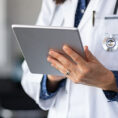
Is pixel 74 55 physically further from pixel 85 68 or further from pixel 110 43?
pixel 110 43

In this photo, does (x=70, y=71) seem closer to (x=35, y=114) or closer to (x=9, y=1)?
(x=35, y=114)

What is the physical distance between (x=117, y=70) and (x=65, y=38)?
0.22m

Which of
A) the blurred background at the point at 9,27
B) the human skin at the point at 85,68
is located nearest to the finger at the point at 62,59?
the human skin at the point at 85,68

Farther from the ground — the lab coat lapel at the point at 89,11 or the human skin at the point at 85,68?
the lab coat lapel at the point at 89,11

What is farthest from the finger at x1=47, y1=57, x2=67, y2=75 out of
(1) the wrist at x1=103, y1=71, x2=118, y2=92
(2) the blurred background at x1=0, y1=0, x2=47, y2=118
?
(2) the blurred background at x1=0, y1=0, x2=47, y2=118

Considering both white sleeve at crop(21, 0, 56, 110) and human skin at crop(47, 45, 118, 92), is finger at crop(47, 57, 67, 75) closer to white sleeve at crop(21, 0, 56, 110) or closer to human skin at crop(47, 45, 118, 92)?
human skin at crop(47, 45, 118, 92)

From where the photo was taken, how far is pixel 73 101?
106 cm

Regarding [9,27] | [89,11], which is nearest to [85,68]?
[89,11]

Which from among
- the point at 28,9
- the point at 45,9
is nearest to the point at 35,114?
the point at 28,9

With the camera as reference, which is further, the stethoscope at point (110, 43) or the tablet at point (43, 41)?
the stethoscope at point (110, 43)

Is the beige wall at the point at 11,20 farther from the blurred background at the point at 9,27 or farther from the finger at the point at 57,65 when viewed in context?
the finger at the point at 57,65

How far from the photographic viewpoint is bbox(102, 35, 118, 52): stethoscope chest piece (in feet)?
3.18

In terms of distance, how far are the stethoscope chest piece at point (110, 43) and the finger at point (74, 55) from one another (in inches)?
6.1

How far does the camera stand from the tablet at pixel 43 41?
0.85 m
